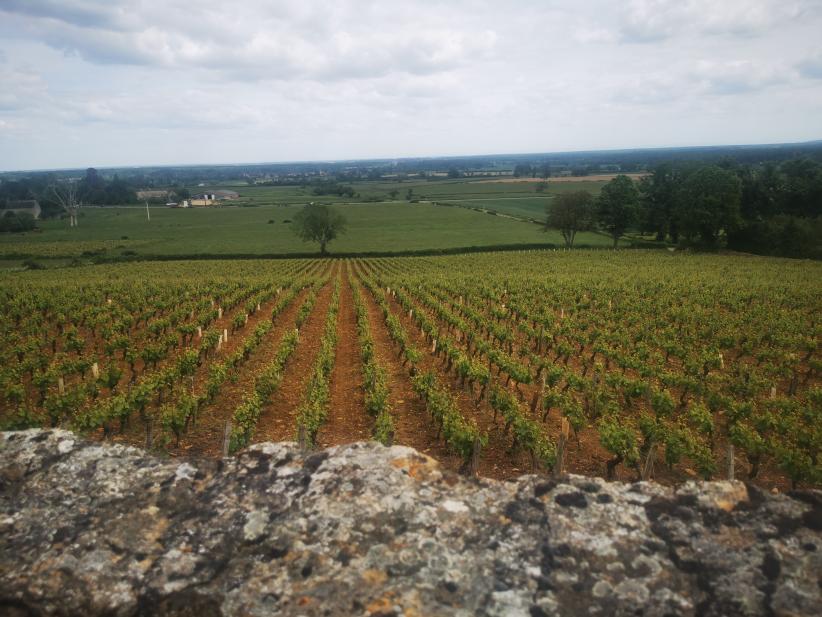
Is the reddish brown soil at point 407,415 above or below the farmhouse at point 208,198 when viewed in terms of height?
below

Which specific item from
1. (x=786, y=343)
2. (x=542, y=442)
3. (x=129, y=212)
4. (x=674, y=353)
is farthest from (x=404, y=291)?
(x=129, y=212)

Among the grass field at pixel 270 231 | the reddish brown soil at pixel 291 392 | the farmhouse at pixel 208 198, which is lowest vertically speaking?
the reddish brown soil at pixel 291 392

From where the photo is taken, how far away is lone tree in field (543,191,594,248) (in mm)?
80375

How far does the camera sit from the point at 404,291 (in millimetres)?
38594

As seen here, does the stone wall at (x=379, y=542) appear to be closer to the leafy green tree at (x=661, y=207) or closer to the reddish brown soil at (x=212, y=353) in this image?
the reddish brown soil at (x=212, y=353)

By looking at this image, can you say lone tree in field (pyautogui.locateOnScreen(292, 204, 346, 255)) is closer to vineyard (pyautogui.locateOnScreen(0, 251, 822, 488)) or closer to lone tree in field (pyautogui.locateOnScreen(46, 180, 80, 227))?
vineyard (pyautogui.locateOnScreen(0, 251, 822, 488))

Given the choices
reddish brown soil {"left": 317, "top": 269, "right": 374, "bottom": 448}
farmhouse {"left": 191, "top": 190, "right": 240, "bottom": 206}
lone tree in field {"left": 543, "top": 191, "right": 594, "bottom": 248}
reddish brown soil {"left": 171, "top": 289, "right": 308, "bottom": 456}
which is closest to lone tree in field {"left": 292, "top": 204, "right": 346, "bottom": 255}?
lone tree in field {"left": 543, "top": 191, "right": 594, "bottom": 248}

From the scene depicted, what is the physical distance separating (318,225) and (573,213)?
133ft

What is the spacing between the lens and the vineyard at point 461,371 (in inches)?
503

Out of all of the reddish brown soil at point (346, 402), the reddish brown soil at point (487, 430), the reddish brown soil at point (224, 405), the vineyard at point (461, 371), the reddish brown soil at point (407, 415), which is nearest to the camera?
the reddish brown soil at point (487, 430)

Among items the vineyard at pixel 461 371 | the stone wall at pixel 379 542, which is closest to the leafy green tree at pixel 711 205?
the vineyard at pixel 461 371

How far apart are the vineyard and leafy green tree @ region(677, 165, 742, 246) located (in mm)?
28413

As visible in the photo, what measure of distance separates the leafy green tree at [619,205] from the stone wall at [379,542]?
79598 mm

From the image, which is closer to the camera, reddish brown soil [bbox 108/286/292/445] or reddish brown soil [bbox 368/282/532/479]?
reddish brown soil [bbox 368/282/532/479]
